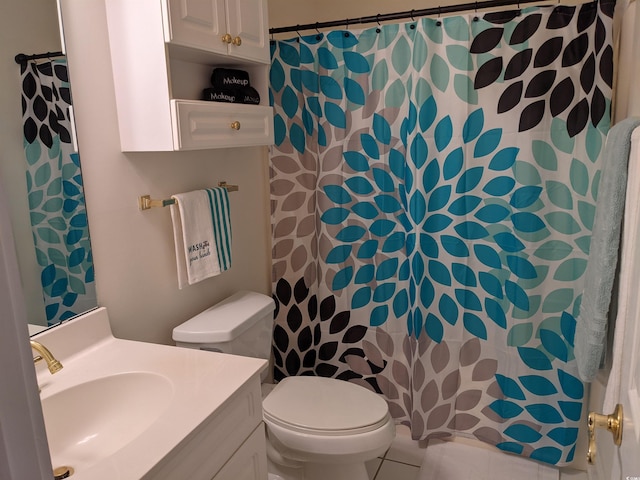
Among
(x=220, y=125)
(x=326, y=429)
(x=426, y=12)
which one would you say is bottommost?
Result: (x=326, y=429)

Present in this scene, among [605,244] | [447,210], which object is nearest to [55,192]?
[447,210]

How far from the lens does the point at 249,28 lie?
173cm

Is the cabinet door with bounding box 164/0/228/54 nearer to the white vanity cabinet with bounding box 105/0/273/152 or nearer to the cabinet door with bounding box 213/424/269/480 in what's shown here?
the white vanity cabinet with bounding box 105/0/273/152

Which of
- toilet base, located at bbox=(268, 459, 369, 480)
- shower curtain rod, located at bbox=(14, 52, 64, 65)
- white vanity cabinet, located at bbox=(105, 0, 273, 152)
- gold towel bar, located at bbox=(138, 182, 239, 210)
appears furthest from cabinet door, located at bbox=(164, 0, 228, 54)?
toilet base, located at bbox=(268, 459, 369, 480)

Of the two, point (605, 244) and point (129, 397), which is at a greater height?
point (605, 244)

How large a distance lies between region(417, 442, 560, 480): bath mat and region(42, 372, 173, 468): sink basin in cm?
138

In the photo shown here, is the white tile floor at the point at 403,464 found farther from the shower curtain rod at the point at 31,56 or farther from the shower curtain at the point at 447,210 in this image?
the shower curtain rod at the point at 31,56

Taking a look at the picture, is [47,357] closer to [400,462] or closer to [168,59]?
[168,59]

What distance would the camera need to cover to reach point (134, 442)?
1.01m

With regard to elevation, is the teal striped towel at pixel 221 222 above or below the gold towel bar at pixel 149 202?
below

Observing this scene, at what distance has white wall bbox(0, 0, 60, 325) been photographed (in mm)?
1191

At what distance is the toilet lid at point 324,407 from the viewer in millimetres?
1712

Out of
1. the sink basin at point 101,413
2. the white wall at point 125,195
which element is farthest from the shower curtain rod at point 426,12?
the sink basin at point 101,413

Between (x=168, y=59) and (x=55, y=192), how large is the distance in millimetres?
496
